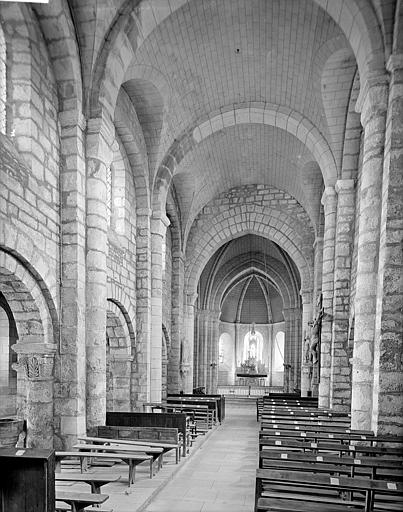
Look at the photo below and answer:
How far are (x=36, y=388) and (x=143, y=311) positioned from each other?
5.84 m

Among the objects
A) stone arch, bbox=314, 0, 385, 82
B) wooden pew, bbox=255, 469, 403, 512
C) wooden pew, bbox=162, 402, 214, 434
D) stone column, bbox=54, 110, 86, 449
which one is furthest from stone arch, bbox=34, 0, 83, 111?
wooden pew, bbox=162, 402, 214, 434

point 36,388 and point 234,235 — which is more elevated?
point 234,235

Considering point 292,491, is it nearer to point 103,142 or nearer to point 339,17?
point 103,142

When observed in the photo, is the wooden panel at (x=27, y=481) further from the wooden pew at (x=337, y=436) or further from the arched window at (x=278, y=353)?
the arched window at (x=278, y=353)

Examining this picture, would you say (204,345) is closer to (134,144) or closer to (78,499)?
(134,144)

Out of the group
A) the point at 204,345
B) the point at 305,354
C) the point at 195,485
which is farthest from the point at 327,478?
the point at 204,345

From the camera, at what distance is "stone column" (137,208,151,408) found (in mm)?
13516

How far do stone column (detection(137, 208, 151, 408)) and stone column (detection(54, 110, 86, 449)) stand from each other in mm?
5043

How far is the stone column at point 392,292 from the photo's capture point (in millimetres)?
6918

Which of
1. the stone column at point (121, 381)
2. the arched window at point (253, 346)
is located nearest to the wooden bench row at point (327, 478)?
the stone column at point (121, 381)

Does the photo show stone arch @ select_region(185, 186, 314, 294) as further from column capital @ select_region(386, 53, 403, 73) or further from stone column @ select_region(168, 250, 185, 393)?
column capital @ select_region(386, 53, 403, 73)

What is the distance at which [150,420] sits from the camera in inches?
375

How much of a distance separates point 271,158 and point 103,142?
9.74 m

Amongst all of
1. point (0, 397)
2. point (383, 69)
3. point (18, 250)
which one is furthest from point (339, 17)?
point (0, 397)
